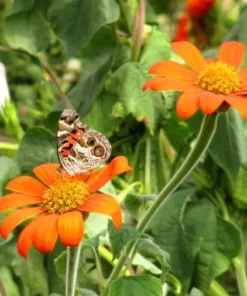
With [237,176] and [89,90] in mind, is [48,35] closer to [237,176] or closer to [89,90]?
[89,90]

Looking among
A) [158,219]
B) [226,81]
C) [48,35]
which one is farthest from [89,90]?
[226,81]

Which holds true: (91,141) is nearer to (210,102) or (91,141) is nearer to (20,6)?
(210,102)

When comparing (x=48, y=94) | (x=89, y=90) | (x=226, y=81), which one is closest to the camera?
(x=226, y=81)

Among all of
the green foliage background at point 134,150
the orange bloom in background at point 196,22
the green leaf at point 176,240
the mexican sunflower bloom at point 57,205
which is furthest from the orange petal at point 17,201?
the orange bloom in background at point 196,22

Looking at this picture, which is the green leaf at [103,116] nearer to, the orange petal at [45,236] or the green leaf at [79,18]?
the green leaf at [79,18]

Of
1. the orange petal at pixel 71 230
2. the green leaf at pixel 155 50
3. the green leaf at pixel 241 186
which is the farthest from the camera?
the green leaf at pixel 155 50

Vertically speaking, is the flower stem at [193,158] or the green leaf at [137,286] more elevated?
the flower stem at [193,158]
